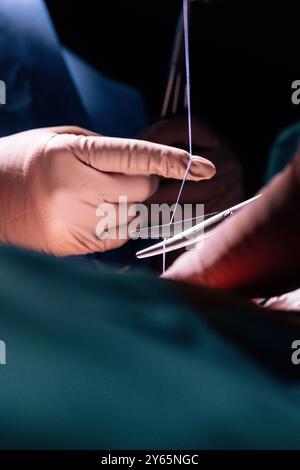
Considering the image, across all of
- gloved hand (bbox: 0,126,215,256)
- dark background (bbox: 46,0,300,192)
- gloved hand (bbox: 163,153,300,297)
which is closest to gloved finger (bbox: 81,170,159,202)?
gloved hand (bbox: 0,126,215,256)

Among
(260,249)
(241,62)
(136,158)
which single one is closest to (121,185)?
(136,158)

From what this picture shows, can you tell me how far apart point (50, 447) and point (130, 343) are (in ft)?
0.29

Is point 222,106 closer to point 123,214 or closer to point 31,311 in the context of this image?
point 123,214

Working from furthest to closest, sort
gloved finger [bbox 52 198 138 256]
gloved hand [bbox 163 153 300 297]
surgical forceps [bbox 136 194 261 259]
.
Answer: gloved finger [bbox 52 198 138 256], surgical forceps [bbox 136 194 261 259], gloved hand [bbox 163 153 300 297]

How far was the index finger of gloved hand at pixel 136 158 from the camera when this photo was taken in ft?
2.46

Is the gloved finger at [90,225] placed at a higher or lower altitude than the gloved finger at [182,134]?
lower

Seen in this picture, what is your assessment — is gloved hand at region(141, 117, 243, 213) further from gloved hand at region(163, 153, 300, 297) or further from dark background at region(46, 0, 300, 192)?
gloved hand at region(163, 153, 300, 297)

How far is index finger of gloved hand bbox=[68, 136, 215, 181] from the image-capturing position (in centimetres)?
75

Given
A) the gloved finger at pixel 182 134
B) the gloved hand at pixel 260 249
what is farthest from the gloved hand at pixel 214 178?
the gloved hand at pixel 260 249

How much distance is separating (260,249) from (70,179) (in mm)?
369

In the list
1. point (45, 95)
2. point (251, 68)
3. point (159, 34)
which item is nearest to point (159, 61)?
point (159, 34)

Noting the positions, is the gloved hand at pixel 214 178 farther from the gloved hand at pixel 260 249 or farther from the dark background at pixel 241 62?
Answer: the gloved hand at pixel 260 249

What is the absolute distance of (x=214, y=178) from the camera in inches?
29.6

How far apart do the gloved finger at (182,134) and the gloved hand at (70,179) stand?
0.03 metres
